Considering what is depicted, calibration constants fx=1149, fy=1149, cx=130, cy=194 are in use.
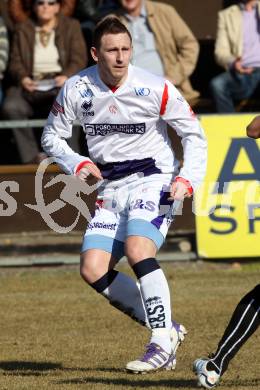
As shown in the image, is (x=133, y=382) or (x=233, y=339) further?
(x=133, y=382)

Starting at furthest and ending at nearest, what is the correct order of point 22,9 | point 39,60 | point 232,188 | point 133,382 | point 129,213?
point 22,9, point 39,60, point 232,188, point 129,213, point 133,382

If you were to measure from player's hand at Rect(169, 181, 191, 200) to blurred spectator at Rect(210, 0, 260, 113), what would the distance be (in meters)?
5.62

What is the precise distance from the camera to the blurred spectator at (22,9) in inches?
491

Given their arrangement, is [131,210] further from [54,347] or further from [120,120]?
[54,347]

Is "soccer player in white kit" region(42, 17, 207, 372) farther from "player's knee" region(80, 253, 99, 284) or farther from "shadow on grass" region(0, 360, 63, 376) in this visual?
"shadow on grass" region(0, 360, 63, 376)

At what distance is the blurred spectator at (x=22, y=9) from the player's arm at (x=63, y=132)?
524 centimetres

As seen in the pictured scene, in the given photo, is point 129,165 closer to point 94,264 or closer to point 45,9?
point 94,264

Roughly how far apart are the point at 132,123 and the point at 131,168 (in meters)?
0.28

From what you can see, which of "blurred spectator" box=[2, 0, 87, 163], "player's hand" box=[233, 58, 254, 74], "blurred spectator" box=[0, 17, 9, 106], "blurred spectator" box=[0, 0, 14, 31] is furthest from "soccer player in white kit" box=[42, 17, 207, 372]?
"blurred spectator" box=[0, 0, 14, 31]

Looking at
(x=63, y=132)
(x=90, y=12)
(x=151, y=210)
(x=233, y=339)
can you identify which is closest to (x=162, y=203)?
(x=151, y=210)

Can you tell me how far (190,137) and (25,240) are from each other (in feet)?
19.2

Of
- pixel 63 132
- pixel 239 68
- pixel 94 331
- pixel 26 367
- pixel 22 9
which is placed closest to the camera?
pixel 63 132

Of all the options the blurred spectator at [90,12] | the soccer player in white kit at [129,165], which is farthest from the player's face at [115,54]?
the blurred spectator at [90,12]

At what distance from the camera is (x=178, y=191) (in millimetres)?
6809
